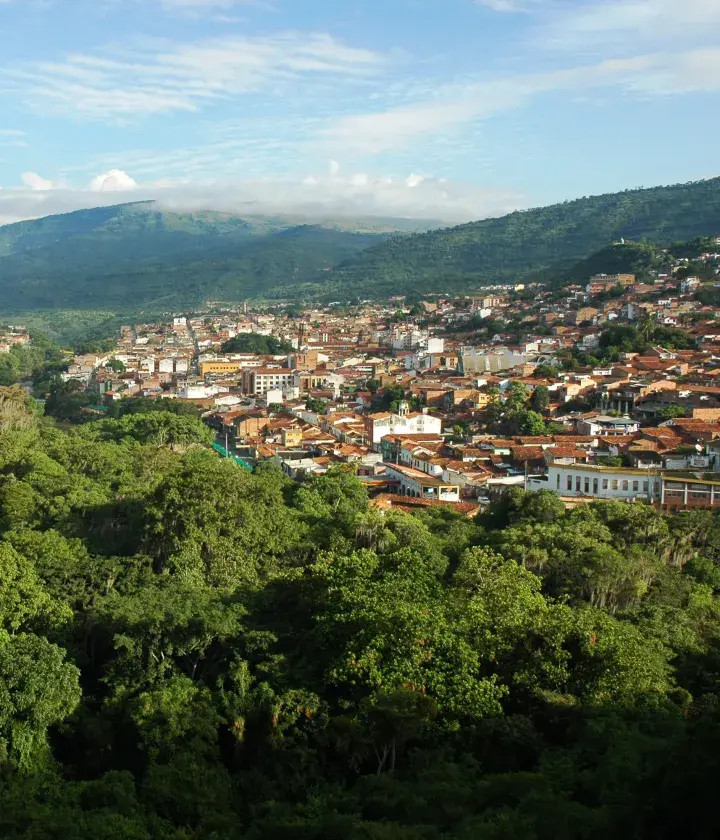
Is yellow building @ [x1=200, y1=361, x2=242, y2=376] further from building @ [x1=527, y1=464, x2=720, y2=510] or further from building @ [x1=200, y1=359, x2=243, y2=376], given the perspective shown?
building @ [x1=527, y1=464, x2=720, y2=510]

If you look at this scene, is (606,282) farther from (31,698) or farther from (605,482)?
(31,698)

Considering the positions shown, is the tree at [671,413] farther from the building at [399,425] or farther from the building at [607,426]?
the building at [399,425]

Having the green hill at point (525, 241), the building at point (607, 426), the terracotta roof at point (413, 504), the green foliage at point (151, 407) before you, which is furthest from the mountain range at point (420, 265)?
the terracotta roof at point (413, 504)

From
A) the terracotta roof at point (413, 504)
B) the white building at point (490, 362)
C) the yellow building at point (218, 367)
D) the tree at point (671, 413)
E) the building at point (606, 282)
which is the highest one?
the building at point (606, 282)

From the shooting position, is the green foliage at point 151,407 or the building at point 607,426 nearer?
the building at point 607,426

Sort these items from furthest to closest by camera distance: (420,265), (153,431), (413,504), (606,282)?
(420,265) < (606,282) < (153,431) < (413,504)

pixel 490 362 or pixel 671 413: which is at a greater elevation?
pixel 490 362

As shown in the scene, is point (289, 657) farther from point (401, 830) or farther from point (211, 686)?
point (401, 830)

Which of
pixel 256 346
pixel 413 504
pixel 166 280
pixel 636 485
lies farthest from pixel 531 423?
pixel 166 280
